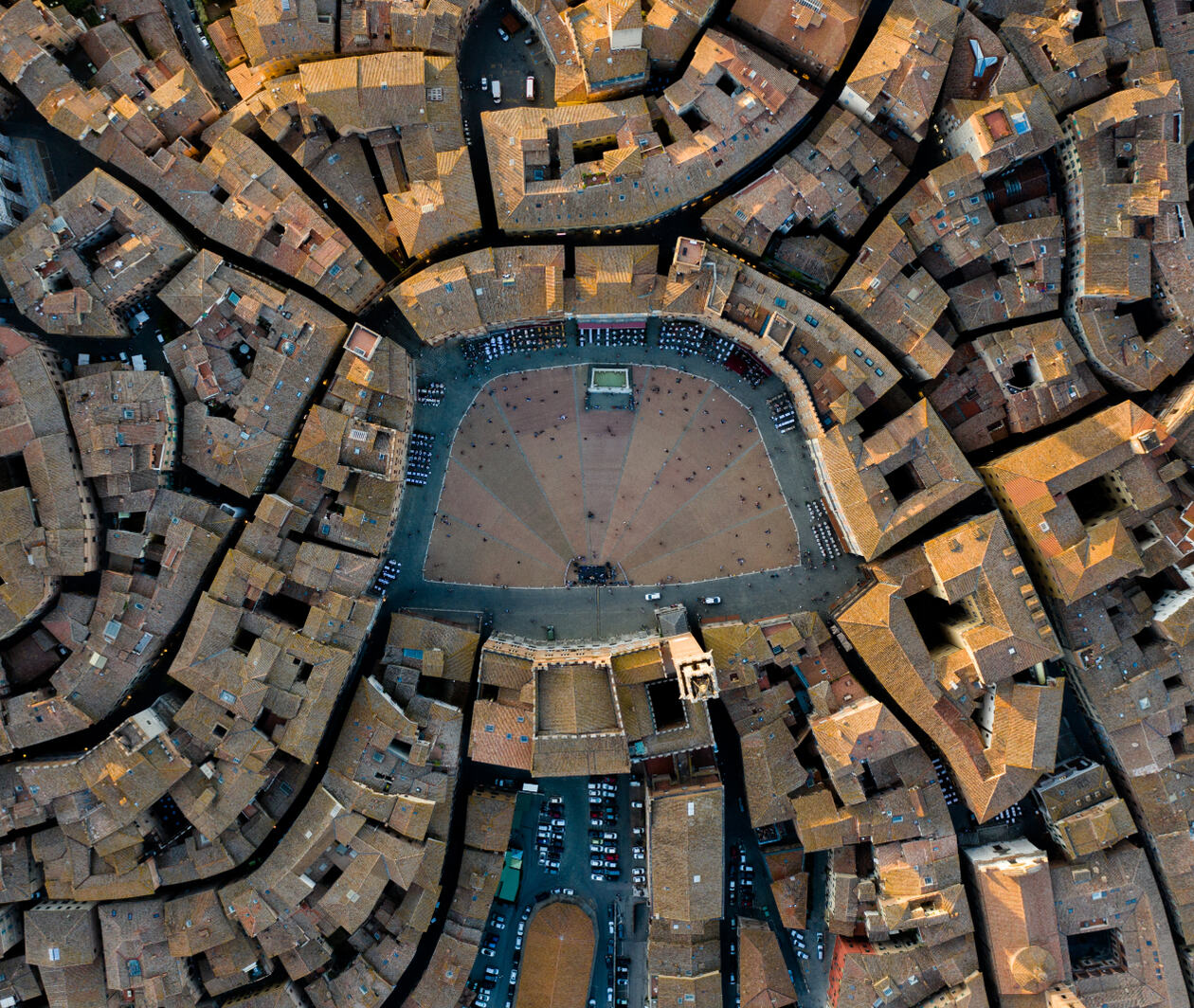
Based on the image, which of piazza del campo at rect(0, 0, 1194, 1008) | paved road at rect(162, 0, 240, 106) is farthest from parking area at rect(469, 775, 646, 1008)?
paved road at rect(162, 0, 240, 106)

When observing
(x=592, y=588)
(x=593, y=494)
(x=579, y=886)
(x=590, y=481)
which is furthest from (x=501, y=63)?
(x=579, y=886)

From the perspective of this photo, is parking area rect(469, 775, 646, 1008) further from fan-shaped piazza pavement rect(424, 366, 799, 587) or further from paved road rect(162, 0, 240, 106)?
paved road rect(162, 0, 240, 106)

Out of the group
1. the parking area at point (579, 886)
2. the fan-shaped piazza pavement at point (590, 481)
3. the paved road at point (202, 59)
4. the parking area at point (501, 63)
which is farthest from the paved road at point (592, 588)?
the paved road at point (202, 59)

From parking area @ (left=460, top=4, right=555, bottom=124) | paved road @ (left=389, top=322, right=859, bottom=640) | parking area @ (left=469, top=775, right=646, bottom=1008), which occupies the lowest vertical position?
parking area @ (left=469, top=775, right=646, bottom=1008)

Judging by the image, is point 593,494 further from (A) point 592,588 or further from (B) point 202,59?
(B) point 202,59

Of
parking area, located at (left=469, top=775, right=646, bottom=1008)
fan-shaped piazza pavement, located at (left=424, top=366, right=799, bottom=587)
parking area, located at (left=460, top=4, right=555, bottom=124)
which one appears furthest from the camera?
parking area, located at (left=469, top=775, right=646, bottom=1008)

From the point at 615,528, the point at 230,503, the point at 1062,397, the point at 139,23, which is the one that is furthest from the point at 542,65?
the point at 1062,397
